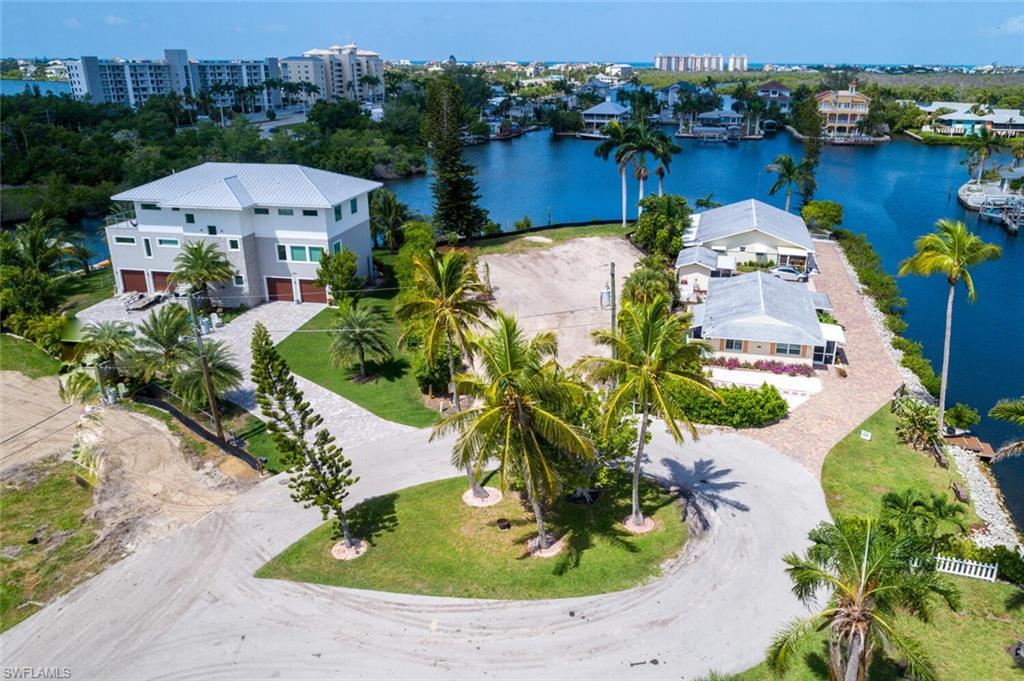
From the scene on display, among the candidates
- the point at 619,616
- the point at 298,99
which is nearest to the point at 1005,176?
the point at 619,616

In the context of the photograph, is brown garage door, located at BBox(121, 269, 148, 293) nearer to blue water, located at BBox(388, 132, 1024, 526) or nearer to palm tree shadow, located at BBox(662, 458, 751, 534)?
palm tree shadow, located at BBox(662, 458, 751, 534)

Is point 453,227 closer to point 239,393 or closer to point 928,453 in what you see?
point 239,393

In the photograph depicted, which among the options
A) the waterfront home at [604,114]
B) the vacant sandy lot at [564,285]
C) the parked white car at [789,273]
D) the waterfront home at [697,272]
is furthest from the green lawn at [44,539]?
the waterfront home at [604,114]

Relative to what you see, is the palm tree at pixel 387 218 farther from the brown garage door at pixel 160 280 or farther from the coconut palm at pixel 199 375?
the coconut palm at pixel 199 375

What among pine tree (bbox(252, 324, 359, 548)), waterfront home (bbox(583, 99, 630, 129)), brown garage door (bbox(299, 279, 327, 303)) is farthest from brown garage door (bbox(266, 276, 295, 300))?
waterfront home (bbox(583, 99, 630, 129))

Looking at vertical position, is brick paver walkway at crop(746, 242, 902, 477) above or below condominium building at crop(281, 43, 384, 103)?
below

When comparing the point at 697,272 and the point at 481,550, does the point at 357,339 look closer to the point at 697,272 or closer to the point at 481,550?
the point at 481,550
